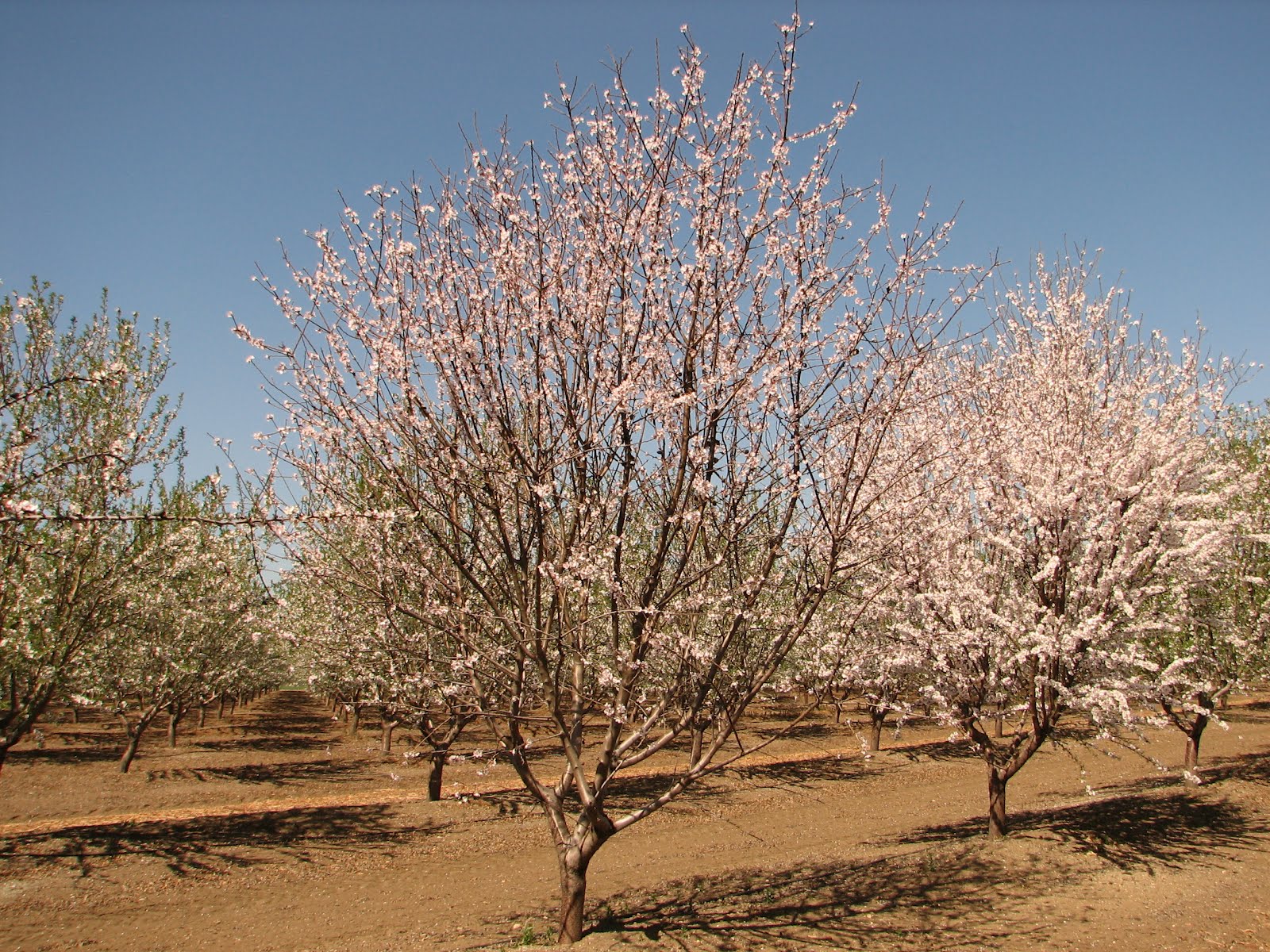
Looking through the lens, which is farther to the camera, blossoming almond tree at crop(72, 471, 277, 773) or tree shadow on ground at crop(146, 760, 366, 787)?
tree shadow on ground at crop(146, 760, 366, 787)

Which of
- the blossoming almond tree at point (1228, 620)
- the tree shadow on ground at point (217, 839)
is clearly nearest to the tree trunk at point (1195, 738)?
the blossoming almond tree at point (1228, 620)

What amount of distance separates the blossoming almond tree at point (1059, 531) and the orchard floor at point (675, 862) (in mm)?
2020

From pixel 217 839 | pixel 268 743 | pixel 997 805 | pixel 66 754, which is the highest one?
pixel 997 805

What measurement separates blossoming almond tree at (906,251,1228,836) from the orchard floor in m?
2.02

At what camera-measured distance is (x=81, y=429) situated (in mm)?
10578

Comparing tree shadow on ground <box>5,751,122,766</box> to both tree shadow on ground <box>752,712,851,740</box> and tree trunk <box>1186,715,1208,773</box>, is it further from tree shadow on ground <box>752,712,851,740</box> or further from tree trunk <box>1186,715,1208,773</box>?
tree trunk <box>1186,715,1208,773</box>

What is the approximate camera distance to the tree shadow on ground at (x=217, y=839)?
39.1 ft

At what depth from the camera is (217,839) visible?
1327cm

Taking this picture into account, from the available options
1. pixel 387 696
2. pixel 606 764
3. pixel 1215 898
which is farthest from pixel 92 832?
pixel 1215 898

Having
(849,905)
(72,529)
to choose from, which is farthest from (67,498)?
(849,905)

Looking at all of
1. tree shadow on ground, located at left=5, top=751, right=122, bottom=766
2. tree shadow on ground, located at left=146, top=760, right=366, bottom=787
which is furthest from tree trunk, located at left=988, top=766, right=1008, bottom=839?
tree shadow on ground, located at left=5, top=751, right=122, bottom=766

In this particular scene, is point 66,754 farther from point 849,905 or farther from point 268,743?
point 849,905

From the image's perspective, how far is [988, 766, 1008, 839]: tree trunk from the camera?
10.3 m

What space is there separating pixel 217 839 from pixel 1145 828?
15995 millimetres
